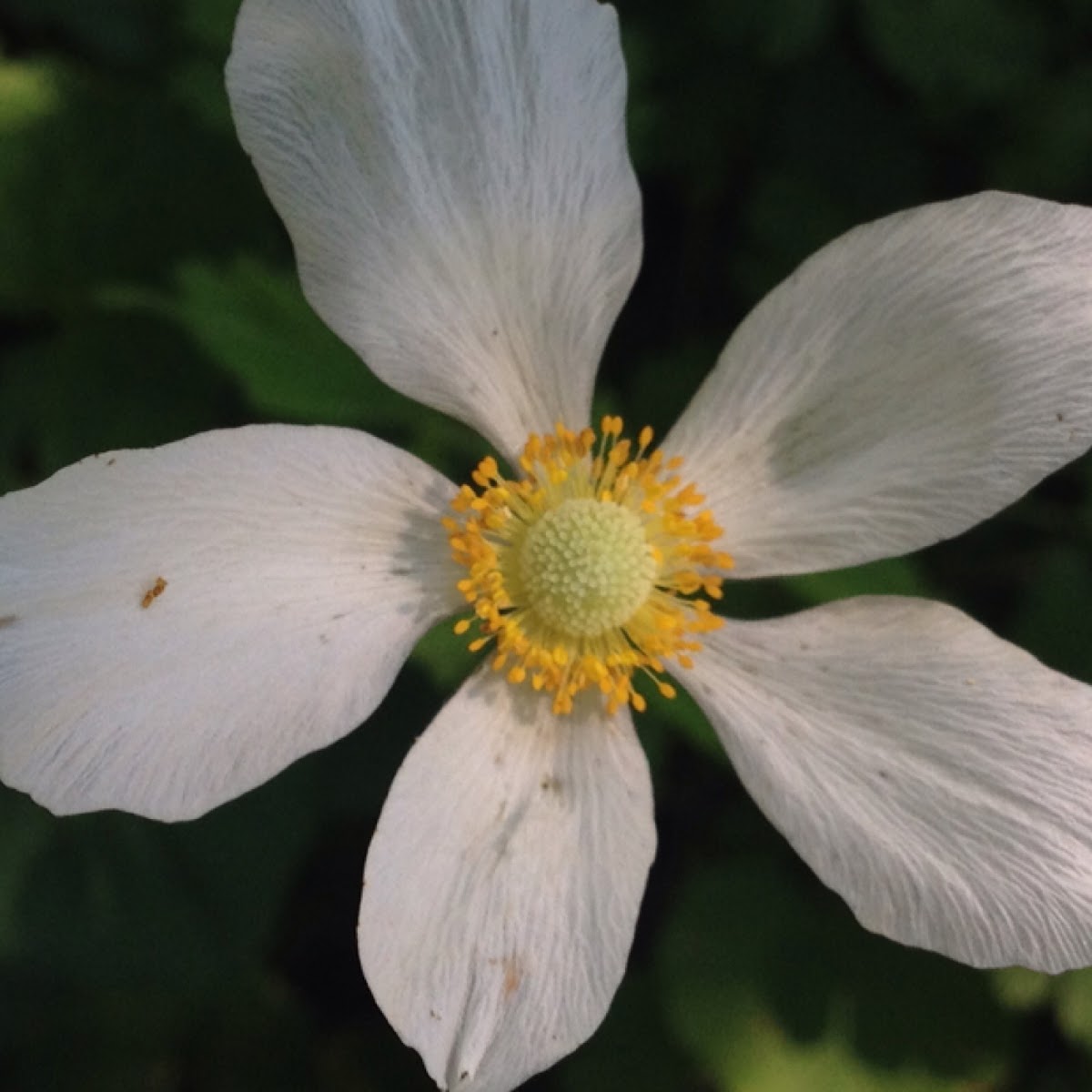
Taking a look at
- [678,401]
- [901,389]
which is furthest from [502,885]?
[678,401]

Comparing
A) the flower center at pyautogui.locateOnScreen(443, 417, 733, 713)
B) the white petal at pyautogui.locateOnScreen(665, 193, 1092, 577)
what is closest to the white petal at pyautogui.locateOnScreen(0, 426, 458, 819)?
the flower center at pyautogui.locateOnScreen(443, 417, 733, 713)

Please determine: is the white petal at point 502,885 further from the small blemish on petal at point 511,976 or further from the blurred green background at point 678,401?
the blurred green background at point 678,401

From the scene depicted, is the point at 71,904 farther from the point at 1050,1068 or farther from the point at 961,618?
the point at 1050,1068

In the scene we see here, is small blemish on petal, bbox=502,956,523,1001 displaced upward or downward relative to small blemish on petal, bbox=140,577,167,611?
downward

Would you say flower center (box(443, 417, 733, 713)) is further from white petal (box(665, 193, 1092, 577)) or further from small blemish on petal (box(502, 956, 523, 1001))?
small blemish on petal (box(502, 956, 523, 1001))

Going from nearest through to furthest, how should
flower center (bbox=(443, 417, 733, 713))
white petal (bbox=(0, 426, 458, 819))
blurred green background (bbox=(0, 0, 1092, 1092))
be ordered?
white petal (bbox=(0, 426, 458, 819)) < flower center (bbox=(443, 417, 733, 713)) < blurred green background (bbox=(0, 0, 1092, 1092))

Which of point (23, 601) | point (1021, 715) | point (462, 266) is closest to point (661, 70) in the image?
point (462, 266)

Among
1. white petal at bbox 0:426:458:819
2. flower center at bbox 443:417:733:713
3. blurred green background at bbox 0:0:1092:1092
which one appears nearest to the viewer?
white petal at bbox 0:426:458:819
